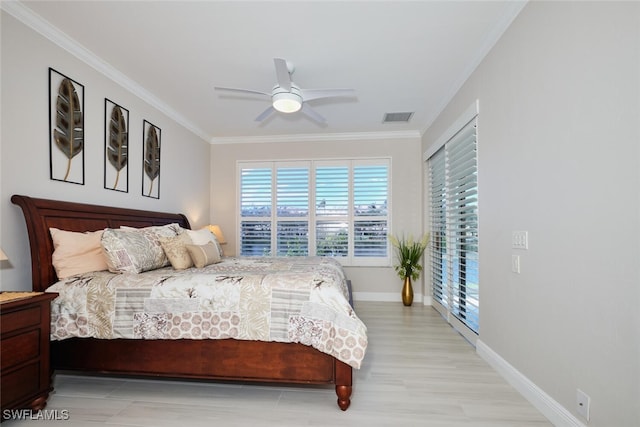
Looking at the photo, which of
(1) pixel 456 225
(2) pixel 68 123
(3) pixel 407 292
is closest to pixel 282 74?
(2) pixel 68 123

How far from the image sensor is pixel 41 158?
7.70 ft

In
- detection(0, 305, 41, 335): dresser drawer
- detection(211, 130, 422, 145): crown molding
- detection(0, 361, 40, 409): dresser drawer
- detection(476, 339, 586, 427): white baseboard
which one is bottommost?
detection(476, 339, 586, 427): white baseboard

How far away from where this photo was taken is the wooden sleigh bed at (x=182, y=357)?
2.01 m

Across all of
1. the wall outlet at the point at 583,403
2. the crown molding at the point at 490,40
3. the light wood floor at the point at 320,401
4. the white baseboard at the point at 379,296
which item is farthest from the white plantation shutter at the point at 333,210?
the wall outlet at the point at 583,403

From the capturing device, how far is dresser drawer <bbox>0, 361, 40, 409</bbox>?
1666 mm

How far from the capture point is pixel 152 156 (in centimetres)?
363

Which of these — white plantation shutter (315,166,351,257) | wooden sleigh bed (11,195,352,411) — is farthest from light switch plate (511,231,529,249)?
white plantation shutter (315,166,351,257)

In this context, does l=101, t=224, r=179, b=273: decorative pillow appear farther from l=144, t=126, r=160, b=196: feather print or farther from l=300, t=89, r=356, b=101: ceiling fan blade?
l=300, t=89, r=356, b=101: ceiling fan blade

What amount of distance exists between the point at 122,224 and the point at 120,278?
1.09m

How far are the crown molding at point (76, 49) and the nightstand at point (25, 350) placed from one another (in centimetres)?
196

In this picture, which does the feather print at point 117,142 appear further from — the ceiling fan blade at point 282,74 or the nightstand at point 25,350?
the ceiling fan blade at point 282,74

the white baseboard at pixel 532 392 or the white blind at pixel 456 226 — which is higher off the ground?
the white blind at pixel 456 226

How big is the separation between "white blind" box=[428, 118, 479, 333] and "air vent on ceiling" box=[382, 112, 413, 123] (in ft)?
2.13

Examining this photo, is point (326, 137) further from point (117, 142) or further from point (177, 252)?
point (177, 252)
